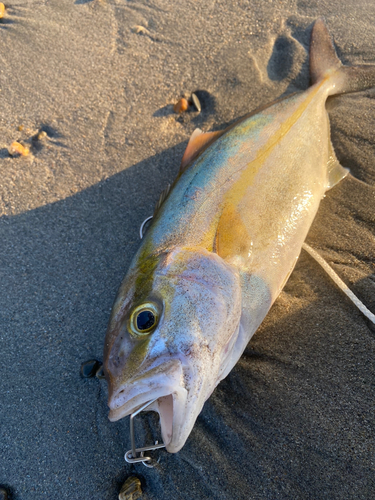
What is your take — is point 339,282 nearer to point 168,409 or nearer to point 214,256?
point 214,256

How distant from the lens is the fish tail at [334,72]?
2838 millimetres

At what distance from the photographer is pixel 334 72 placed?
112 inches

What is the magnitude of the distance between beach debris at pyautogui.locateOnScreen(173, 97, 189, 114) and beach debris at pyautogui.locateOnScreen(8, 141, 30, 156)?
56.4 inches

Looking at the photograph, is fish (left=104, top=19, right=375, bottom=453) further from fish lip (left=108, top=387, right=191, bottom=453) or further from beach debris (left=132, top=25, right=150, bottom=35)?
A: beach debris (left=132, top=25, right=150, bottom=35)

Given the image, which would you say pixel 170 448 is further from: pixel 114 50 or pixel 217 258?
pixel 114 50

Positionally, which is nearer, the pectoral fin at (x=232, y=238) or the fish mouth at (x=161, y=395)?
the fish mouth at (x=161, y=395)

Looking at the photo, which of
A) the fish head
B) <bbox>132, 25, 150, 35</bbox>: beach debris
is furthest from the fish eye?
<bbox>132, 25, 150, 35</bbox>: beach debris

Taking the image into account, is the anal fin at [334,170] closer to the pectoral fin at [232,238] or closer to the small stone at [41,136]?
the pectoral fin at [232,238]

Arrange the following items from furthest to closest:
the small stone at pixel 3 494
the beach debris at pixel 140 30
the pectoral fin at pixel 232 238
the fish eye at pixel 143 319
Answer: the beach debris at pixel 140 30
the small stone at pixel 3 494
the pectoral fin at pixel 232 238
the fish eye at pixel 143 319

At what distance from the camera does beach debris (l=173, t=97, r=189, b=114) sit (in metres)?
2.99

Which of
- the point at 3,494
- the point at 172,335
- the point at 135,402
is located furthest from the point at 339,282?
the point at 3,494

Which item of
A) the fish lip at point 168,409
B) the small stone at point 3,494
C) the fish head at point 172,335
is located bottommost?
the small stone at point 3,494

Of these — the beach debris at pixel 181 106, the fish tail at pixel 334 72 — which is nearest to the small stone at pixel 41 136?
the beach debris at pixel 181 106

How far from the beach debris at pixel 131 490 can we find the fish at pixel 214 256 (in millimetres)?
708
